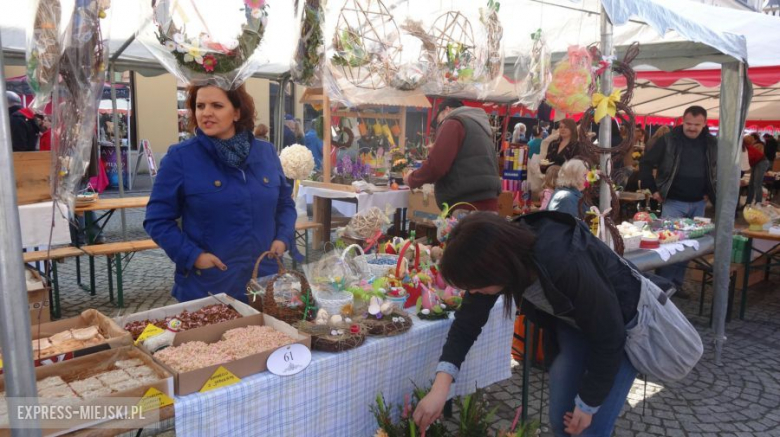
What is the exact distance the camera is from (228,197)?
7.57 ft

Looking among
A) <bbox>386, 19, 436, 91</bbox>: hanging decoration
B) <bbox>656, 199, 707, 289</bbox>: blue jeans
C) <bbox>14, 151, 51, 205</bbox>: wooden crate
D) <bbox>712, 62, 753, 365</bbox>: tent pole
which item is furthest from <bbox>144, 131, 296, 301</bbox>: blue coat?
<bbox>656, 199, 707, 289</bbox>: blue jeans

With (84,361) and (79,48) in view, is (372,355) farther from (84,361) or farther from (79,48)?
(79,48)

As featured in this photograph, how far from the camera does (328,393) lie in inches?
73.9

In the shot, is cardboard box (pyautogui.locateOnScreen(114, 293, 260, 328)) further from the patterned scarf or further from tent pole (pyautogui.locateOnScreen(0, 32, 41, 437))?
tent pole (pyautogui.locateOnScreen(0, 32, 41, 437))

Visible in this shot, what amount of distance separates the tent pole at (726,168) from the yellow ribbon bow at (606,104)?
55.4 inches

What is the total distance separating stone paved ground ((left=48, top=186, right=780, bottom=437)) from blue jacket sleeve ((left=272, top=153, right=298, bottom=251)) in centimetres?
129

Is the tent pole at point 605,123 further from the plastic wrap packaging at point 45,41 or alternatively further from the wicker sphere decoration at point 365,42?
the plastic wrap packaging at point 45,41

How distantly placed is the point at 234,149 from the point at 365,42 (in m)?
0.82

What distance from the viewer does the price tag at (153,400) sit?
1496 mm

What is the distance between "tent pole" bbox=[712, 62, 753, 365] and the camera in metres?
3.91

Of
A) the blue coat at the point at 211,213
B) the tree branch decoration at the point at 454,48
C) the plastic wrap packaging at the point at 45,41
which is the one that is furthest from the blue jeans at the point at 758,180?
the plastic wrap packaging at the point at 45,41

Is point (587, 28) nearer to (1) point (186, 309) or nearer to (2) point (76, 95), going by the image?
(1) point (186, 309)

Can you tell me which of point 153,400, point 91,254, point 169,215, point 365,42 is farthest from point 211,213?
point 91,254

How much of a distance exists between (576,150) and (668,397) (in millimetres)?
2587
